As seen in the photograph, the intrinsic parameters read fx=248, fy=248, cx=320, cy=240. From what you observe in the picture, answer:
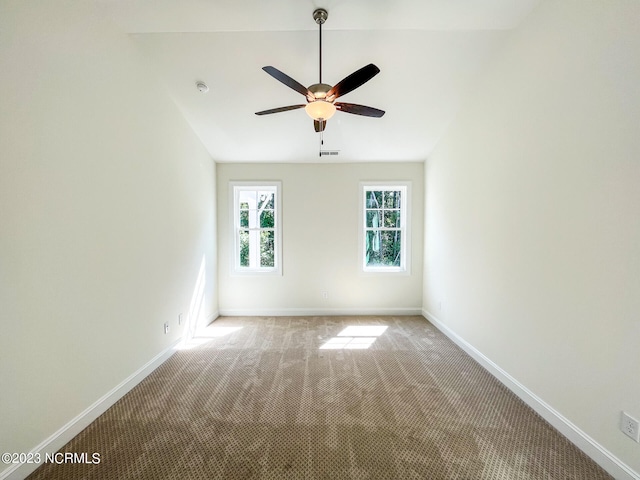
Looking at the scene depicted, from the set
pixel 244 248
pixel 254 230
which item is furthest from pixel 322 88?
pixel 244 248

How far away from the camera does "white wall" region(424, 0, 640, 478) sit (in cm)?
139

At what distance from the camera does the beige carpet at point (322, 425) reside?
4.77ft

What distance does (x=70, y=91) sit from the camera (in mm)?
1691

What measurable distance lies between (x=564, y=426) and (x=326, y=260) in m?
3.18

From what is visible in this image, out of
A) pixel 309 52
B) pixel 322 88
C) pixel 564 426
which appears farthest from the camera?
pixel 309 52

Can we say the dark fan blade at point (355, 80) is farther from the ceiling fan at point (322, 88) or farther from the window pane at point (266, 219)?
the window pane at point (266, 219)

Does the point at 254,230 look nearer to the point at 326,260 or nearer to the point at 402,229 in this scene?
the point at 326,260

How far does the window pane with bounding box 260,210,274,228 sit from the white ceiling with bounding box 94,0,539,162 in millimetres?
1341

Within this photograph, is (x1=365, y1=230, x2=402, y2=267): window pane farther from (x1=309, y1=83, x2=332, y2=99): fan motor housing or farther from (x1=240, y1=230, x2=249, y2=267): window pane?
(x1=309, y1=83, x2=332, y2=99): fan motor housing

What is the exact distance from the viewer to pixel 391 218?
4.43 m

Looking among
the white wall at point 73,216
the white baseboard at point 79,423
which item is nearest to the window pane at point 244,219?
the white wall at point 73,216

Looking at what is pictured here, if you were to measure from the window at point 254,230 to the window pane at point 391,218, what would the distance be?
199 cm

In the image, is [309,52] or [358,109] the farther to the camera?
[309,52]

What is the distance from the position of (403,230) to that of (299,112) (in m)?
2.59
